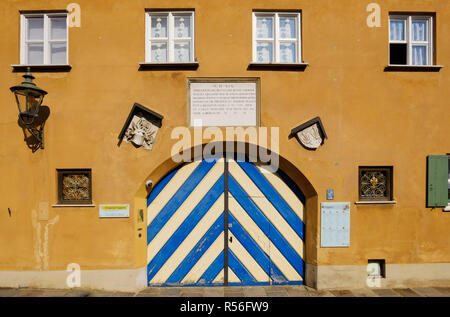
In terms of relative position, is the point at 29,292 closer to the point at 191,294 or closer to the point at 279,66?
the point at 191,294

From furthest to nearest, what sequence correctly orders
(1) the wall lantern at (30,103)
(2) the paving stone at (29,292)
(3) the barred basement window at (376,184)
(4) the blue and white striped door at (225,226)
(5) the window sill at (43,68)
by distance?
(4) the blue and white striped door at (225,226)
(3) the barred basement window at (376,184)
(5) the window sill at (43,68)
(2) the paving stone at (29,292)
(1) the wall lantern at (30,103)

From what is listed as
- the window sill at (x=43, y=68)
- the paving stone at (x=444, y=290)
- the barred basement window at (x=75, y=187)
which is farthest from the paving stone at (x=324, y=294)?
the window sill at (x=43, y=68)

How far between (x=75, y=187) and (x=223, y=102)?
3.35 metres

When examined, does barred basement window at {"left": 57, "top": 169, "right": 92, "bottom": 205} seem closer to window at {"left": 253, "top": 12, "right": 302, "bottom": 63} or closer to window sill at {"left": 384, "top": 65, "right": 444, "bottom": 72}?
window at {"left": 253, "top": 12, "right": 302, "bottom": 63}

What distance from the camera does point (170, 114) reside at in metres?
5.18

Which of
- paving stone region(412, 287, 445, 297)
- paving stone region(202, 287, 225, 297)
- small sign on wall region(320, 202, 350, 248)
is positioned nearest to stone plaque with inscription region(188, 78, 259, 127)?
small sign on wall region(320, 202, 350, 248)

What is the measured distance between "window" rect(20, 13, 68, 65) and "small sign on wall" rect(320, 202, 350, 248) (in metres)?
5.98

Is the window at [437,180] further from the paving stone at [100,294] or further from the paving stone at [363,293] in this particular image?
the paving stone at [100,294]

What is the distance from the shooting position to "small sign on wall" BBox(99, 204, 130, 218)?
16.9 feet

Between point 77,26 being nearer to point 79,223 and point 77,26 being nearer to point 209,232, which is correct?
point 79,223

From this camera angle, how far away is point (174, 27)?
208 inches

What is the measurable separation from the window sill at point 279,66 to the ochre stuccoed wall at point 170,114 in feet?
0.35

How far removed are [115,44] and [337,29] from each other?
4.35 m

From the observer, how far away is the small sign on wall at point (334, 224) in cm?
523
